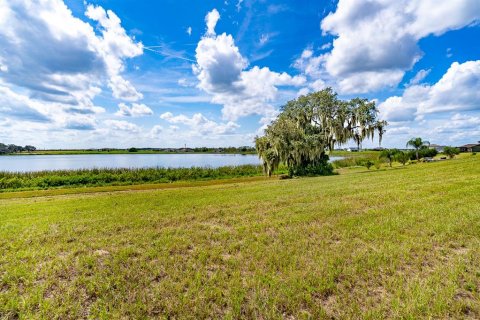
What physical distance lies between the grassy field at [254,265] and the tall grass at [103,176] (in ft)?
95.7

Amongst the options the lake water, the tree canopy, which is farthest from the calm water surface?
the tree canopy

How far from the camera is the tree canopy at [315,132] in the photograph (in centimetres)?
2847

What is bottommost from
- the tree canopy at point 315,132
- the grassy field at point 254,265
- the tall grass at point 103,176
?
the tall grass at point 103,176

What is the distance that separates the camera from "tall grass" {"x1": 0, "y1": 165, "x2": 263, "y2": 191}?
30219 mm

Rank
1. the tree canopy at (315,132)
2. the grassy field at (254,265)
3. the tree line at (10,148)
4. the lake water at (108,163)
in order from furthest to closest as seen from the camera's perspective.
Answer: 1. the tree line at (10,148)
2. the lake water at (108,163)
3. the tree canopy at (315,132)
4. the grassy field at (254,265)

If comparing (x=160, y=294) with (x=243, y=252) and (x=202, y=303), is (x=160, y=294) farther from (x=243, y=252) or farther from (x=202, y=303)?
(x=243, y=252)

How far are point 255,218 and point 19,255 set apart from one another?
5.98 metres

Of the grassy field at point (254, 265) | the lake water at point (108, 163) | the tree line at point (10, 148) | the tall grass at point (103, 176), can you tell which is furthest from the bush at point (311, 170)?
the tree line at point (10, 148)

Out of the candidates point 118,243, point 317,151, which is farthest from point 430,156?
point 118,243

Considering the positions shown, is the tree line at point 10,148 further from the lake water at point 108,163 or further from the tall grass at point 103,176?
the tall grass at point 103,176

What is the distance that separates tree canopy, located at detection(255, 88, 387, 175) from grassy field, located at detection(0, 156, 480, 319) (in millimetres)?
21255

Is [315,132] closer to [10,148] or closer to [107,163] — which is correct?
[107,163]

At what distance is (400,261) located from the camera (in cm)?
445

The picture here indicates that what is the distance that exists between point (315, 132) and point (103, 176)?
31214mm
